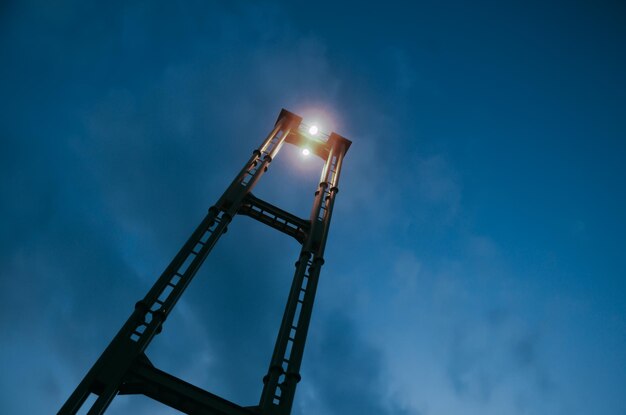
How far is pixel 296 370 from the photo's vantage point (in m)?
9.04

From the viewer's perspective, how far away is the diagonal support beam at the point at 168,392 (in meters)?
7.87

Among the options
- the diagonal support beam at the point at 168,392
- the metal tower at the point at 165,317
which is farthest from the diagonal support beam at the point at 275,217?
the diagonal support beam at the point at 168,392

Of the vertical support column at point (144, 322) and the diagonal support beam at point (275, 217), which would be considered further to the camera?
the diagonal support beam at point (275, 217)

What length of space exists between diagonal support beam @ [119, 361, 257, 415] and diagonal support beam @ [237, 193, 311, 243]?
19.5 feet

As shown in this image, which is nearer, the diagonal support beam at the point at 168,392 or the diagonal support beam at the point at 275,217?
the diagonal support beam at the point at 168,392

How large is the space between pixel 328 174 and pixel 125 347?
10.5 m

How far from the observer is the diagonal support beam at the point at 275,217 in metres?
13.0

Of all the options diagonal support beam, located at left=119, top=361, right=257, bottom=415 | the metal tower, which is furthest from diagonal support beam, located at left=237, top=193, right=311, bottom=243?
diagonal support beam, located at left=119, top=361, right=257, bottom=415

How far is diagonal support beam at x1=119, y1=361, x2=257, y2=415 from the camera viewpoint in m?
7.87

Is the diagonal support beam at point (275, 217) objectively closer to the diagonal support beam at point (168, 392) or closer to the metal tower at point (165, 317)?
the metal tower at point (165, 317)

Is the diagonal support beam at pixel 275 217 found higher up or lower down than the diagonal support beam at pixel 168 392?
higher up

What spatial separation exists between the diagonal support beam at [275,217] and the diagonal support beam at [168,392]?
5948 millimetres

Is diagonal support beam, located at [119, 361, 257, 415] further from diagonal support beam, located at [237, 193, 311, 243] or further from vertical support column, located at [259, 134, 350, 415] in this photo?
diagonal support beam, located at [237, 193, 311, 243]

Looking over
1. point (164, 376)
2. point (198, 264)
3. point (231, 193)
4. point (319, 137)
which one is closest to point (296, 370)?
point (164, 376)
